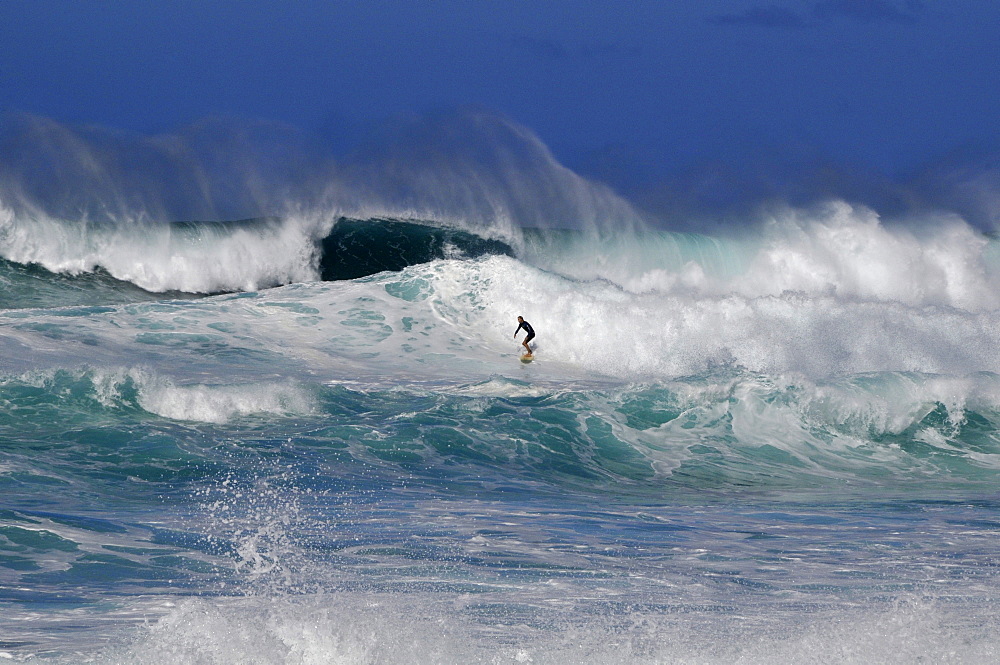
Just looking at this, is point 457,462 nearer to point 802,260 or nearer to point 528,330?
point 528,330

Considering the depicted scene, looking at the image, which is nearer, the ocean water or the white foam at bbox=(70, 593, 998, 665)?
the white foam at bbox=(70, 593, 998, 665)

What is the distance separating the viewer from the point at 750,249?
2844 cm

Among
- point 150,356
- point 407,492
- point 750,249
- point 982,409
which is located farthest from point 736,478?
point 750,249

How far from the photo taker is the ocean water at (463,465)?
16.2 ft


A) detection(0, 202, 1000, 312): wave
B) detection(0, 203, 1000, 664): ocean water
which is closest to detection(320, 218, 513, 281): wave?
detection(0, 202, 1000, 312): wave

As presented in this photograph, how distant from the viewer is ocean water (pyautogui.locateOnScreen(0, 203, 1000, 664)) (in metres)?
4.94

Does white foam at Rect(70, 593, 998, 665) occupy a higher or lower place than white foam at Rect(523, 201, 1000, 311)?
lower

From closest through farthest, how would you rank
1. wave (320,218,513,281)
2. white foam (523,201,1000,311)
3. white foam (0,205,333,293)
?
white foam (0,205,333,293) → wave (320,218,513,281) → white foam (523,201,1000,311)

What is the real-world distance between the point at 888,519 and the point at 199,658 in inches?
224

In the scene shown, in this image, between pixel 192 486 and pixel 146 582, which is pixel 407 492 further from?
pixel 146 582

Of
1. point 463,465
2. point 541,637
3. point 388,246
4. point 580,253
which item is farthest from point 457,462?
point 580,253

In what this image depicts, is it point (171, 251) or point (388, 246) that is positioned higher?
point (388, 246)

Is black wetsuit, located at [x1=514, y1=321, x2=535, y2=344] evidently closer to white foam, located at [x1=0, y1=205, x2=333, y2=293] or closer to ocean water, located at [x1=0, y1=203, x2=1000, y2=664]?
ocean water, located at [x1=0, y1=203, x2=1000, y2=664]

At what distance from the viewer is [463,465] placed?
9797 millimetres
